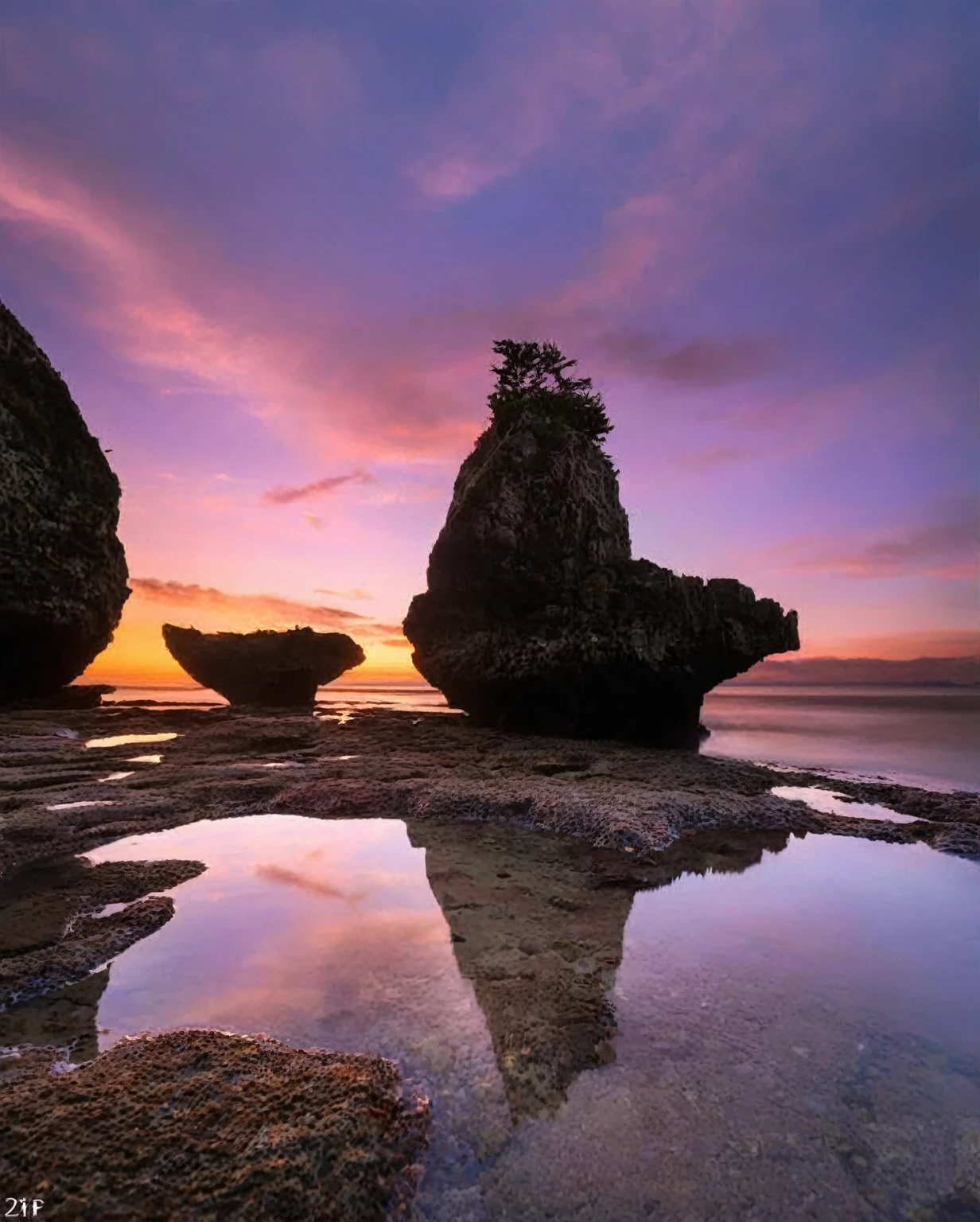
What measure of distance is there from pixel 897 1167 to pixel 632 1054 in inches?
51.1

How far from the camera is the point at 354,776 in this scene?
1165 centimetres

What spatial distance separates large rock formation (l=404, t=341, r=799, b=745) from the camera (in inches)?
760

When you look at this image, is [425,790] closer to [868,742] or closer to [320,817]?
[320,817]

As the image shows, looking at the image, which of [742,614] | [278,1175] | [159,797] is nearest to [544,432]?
Answer: [742,614]

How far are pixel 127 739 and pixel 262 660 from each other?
18141 millimetres

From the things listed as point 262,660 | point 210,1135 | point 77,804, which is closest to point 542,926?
point 210,1135

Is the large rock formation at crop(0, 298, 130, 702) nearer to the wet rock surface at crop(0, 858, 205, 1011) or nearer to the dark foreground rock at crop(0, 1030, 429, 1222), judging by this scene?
the wet rock surface at crop(0, 858, 205, 1011)

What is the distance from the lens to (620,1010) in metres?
4.02

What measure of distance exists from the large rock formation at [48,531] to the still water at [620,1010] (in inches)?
719

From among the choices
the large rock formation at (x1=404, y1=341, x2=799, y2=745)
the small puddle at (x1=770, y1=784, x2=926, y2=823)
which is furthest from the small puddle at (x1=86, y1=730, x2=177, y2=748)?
the small puddle at (x1=770, y1=784, x2=926, y2=823)

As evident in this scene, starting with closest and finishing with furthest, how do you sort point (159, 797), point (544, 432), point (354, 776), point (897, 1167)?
point (897, 1167) < point (159, 797) < point (354, 776) < point (544, 432)

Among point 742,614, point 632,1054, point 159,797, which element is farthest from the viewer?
point 742,614

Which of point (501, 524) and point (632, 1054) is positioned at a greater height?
point (501, 524)

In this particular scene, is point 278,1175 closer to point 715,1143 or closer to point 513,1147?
point 513,1147
